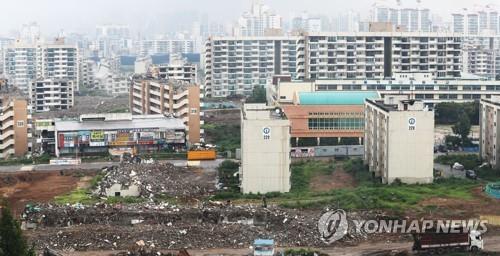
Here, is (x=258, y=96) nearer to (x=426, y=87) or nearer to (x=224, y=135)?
(x=426, y=87)

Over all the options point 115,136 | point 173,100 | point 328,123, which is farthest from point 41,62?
point 328,123

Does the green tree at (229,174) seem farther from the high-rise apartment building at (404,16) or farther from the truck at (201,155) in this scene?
the high-rise apartment building at (404,16)

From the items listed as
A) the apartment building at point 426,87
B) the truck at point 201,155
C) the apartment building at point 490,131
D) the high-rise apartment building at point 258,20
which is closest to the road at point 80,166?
the truck at point 201,155

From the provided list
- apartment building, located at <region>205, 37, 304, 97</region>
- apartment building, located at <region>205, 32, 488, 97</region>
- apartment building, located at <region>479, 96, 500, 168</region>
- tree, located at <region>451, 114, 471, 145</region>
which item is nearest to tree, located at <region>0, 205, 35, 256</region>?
apartment building, located at <region>479, 96, 500, 168</region>

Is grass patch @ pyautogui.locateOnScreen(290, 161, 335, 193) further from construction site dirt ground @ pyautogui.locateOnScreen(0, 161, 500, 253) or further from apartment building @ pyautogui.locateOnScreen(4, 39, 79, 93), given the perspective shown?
apartment building @ pyautogui.locateOnScreen(4, 39, 79, 93)

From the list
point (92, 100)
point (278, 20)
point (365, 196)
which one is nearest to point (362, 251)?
point (365, 196)
